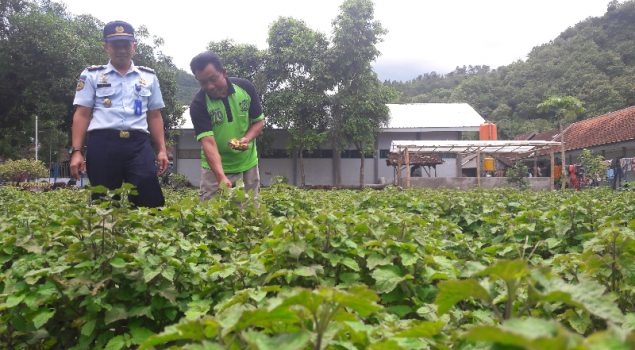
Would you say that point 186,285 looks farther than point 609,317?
Yes

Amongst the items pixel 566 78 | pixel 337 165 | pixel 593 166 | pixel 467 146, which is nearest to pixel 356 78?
pixel 337 165

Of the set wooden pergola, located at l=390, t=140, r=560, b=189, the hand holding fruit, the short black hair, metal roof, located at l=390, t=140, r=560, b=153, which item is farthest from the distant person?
metal roof, located at l=390, t=140, r=560, b=153

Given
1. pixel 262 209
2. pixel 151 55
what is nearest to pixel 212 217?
pixel 262 209

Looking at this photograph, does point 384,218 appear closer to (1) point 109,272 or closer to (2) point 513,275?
(1) point 109,272

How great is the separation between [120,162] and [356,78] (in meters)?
19.1

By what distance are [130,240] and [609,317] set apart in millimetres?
1742

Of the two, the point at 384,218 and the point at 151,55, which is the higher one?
the point at 151,55

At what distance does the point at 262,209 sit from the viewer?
3469mm

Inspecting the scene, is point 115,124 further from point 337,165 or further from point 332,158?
point 332,158

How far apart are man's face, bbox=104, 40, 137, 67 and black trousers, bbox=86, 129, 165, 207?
50 cm

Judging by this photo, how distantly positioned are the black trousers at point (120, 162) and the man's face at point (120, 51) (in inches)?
19.7

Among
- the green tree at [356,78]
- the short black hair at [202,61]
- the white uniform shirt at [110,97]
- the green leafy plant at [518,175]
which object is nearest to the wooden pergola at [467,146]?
the green leafy plant at [518,175]

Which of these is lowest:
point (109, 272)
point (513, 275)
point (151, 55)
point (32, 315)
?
point (32, 315)

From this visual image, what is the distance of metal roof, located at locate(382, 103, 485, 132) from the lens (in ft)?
73.9
